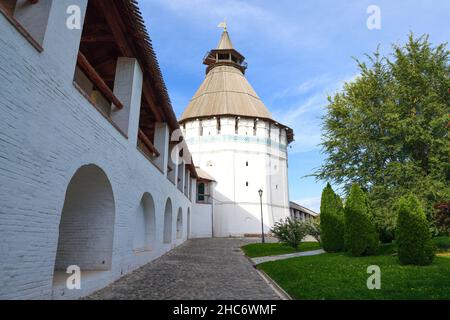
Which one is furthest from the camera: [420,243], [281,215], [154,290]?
[281,215]

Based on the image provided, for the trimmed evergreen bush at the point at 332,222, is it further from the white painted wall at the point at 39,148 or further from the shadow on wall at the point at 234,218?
the shadow on wall at the point at 234,218

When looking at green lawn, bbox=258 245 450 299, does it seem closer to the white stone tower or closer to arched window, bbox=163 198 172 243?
arched window, bbox=163 198 172 243

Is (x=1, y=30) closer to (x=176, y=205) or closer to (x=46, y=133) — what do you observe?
(x=46, y=133)

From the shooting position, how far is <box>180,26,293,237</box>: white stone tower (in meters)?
29.8

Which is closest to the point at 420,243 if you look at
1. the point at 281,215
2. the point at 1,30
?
the point at 1,30

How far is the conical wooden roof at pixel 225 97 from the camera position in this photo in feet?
105

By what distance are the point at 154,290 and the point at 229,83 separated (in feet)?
104

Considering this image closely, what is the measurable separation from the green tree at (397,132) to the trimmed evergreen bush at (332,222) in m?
1.36

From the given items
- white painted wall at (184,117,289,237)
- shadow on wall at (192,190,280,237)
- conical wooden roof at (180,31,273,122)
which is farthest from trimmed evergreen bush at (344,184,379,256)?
conical wooden roof at (180,31,273,122)

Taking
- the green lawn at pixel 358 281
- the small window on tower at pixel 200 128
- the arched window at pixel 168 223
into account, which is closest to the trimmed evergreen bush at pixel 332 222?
the green lawn at pixel 358 281

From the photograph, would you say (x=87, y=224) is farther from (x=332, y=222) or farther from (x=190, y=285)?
(x=332, y=222)

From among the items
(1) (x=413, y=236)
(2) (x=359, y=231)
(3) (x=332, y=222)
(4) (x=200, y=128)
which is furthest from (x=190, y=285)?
(4) (x=200, y=128)
